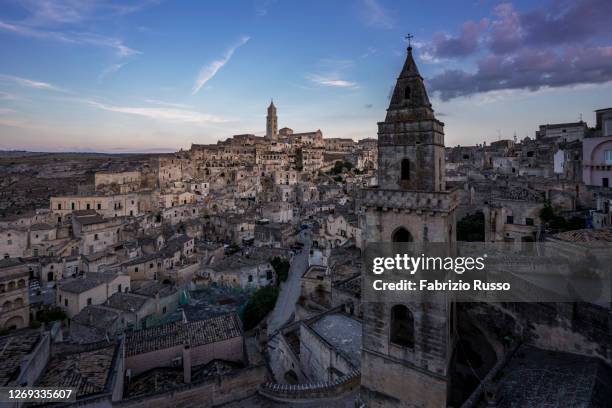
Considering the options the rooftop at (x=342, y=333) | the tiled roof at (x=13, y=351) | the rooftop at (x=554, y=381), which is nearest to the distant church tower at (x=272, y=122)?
the rooftop at (x=342, y=333)

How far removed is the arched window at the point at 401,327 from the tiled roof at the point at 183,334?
7.38m

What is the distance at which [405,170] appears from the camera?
10.8 meters

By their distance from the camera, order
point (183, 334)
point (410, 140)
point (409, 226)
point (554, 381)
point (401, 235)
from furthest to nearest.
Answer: point (183, 334), point (401, 235), point (410, 140), point (409, 226), point (554, 381)

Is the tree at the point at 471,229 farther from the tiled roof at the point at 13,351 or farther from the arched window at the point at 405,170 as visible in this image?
the tiled roof at the point at 13,351

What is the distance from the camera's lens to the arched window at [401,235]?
10.4 meters

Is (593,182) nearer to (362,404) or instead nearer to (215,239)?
(362,404)

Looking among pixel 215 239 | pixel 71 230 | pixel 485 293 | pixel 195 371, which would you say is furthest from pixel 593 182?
pixel 71 230

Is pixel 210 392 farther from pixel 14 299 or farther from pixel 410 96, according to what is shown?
pixel 14 299

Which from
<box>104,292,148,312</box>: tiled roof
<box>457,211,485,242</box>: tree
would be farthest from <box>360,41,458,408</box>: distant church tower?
<box>457,211,485,242</box>: tree

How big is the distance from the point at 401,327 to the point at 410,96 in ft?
23.6

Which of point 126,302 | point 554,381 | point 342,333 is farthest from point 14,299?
point 554,381

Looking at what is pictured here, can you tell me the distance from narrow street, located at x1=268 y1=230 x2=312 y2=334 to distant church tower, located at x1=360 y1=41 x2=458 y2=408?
44.4ft

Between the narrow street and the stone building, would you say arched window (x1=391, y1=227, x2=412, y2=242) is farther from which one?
the stone building

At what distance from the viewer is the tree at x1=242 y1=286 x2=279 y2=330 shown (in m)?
24.3
